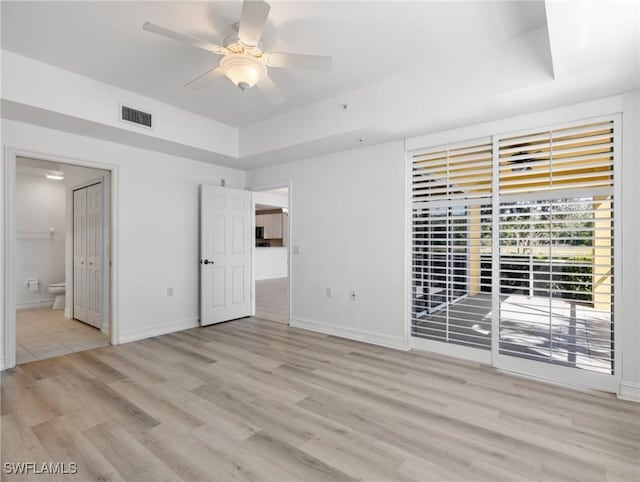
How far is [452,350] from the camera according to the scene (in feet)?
12.1

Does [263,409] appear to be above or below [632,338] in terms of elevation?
below

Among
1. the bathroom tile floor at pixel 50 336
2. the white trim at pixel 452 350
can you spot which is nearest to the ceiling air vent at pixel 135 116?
the bathroom tile floor at pixel 50 336

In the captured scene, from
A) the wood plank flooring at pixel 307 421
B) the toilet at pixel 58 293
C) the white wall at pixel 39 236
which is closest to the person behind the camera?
the wood plank flooring at pixel 307 421

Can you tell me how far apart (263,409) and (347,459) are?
0.83 meters

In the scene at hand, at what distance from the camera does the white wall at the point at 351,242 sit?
4055mm

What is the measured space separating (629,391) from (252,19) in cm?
392

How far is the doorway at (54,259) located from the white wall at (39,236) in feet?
0.05

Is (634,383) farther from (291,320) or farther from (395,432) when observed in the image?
(291,320)

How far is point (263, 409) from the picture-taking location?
2553mm

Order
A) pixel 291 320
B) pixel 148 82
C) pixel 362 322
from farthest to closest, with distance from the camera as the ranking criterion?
pixel 291 320, pixel 362 322, pixel 148 82

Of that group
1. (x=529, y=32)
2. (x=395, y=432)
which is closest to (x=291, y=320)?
(x=395, y=432)

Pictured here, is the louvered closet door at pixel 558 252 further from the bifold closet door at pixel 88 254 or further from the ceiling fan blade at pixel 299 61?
the bifold closet door at pixel 88 254

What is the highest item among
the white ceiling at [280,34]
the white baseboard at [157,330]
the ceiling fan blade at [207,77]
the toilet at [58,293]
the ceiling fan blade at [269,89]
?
the white ceiling at [280,34]

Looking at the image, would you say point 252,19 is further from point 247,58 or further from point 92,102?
point 92,102
